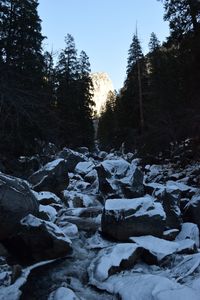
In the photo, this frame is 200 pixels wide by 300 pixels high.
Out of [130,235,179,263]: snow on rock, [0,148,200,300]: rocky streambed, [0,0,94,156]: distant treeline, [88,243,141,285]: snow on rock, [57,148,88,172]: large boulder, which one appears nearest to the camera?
[0,0,94,156]: distant treeline

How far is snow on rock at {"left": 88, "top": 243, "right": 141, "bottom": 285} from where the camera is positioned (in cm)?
733

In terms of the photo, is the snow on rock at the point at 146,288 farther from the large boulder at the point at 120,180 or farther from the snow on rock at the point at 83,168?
the snow on rock at the point at 83,168

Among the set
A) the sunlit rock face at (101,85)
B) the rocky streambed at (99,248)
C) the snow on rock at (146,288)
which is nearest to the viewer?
the snow on rock at (146,288)

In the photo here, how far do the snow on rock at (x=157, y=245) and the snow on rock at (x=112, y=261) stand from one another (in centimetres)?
34

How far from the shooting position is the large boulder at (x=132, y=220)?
9273 millimetres

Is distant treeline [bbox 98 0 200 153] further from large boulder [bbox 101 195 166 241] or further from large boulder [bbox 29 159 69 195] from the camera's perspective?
large boulder [bbox 29 159 69 195]

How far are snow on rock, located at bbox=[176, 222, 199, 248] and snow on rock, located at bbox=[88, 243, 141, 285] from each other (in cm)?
183

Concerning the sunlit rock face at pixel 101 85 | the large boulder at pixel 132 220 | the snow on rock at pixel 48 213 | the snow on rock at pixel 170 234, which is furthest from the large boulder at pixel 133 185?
the sunlit rock face at pixel 101 85

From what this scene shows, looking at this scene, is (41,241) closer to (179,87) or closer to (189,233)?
(189,233)

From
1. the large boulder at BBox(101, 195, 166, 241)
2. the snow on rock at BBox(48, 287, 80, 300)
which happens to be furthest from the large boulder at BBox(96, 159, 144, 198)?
the snow on rock at BBox(48, 287, 80, 300)

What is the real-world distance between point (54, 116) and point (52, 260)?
547 centimetres

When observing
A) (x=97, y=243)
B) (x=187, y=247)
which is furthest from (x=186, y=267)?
(x=97, y=243)

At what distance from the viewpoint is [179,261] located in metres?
7.69

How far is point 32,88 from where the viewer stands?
13.5ft
